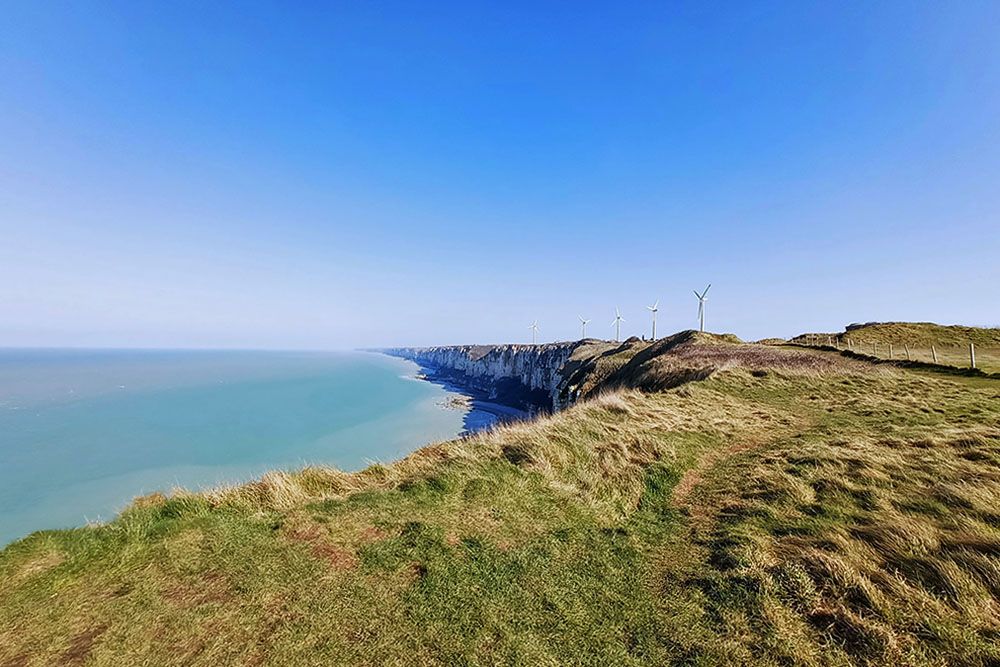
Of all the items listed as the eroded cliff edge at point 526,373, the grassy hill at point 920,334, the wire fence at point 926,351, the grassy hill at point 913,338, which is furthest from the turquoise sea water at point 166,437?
the grassy hill at point 920,334

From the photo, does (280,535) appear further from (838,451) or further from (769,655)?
(838,451)

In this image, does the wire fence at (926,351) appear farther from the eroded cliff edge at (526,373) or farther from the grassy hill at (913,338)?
the eroded cliff edge at (526,373)

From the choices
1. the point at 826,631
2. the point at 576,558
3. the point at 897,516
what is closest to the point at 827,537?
the point at 897,516

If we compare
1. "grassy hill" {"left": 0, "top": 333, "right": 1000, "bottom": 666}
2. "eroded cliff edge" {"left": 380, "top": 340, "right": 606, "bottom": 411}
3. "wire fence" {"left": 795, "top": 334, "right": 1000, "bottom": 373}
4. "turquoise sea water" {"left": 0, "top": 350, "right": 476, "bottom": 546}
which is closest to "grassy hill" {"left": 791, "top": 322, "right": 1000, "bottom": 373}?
"wire fence" {"left": 795, "top": 334, "right": 1000, "bottom": 373}

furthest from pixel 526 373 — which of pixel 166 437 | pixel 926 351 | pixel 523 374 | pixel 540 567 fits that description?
pixel 540 567

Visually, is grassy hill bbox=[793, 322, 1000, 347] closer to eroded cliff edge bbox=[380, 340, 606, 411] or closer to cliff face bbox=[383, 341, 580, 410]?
eroded cliff edge bbox=[380, 340, 606, 411]

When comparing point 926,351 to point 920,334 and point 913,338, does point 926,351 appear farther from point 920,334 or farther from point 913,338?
point 920,334
